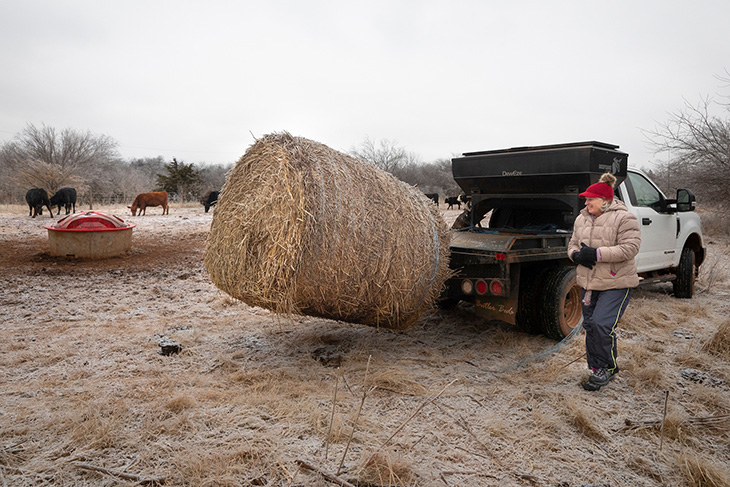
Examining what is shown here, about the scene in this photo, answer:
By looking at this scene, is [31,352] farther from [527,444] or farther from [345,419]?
[527,444]

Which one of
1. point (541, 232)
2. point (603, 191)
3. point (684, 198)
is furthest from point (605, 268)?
point (684, 198)

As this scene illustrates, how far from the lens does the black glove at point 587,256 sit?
13.4 feet

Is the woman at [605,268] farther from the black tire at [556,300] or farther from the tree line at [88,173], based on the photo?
the tree line at [88,173]

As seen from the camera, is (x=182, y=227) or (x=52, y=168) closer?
(x=182, y=227)

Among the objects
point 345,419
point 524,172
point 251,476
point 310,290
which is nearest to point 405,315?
point 310,290

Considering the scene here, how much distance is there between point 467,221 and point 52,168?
104 ft

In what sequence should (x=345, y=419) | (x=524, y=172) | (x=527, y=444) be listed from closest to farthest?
(x=527, y=444), (x=345, y=419), (x=524, y=172)

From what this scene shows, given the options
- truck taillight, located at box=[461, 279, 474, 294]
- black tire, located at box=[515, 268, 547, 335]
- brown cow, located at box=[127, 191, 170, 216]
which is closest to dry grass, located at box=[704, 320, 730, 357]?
black tire, located at box=[515, 268, 547, 335]

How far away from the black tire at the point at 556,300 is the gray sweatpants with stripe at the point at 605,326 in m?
1.08

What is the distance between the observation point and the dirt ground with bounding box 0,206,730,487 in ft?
9.37

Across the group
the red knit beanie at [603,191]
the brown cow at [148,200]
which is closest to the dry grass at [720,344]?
the red knit beanie at [603,191]

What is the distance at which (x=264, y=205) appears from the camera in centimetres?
401

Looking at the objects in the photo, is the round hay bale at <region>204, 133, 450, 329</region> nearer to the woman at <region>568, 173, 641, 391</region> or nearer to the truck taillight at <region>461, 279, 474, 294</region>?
the truck taillight at <region>461, 279, 474, 294</region>

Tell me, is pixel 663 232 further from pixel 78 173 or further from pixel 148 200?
pixel 78 173
